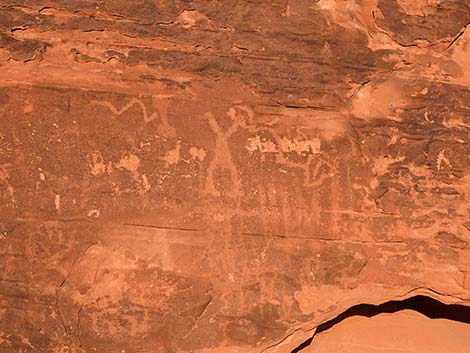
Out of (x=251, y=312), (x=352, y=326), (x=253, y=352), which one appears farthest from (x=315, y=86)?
(x=352, y=326)

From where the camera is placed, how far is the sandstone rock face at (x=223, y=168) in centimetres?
211

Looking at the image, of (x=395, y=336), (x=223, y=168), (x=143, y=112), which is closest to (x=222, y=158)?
(x=223, y=168)

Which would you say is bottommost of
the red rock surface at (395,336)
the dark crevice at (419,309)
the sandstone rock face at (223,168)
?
the red rock surface at (395,336)

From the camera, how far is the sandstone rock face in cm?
211

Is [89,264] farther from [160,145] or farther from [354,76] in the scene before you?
[354,76]

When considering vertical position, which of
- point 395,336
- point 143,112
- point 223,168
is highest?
point 143,112

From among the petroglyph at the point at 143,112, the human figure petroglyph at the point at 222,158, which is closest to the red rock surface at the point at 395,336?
the human figure petroglyph at the point at 222,158

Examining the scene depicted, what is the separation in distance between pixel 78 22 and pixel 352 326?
208 centimetres

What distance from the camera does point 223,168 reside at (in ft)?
7.14

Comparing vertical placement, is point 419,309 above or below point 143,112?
below

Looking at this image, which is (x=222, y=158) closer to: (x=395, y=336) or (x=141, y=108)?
(x=141, y=108)

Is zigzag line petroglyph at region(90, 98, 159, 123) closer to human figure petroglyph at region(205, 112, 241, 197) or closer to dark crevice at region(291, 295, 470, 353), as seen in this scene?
human figure petroglyph at region(205, 112, 241, 197)

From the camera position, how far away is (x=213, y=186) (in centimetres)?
217

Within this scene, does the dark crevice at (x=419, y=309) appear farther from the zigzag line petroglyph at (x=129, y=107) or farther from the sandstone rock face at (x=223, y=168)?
the zigzag line petroglyph at (x=129, y=107)
